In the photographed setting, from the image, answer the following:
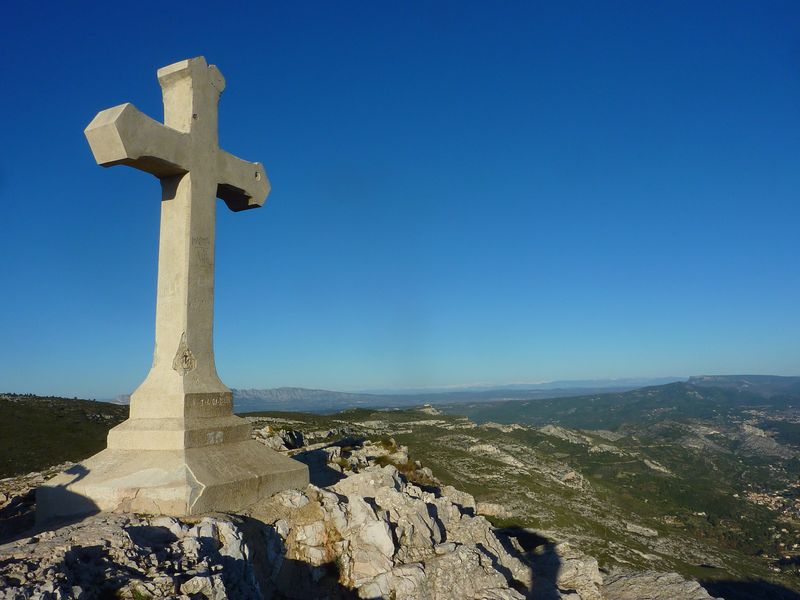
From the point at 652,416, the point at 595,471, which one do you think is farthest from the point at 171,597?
the point at 652,416

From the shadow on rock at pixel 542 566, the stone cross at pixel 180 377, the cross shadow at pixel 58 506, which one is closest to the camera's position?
the cross shadow at pixel 58 506

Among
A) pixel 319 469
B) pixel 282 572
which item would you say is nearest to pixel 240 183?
pixel 282 572

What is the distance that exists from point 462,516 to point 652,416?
20533cm

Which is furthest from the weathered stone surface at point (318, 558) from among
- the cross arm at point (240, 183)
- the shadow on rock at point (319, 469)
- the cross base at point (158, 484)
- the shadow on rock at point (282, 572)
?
the cross arm at point (240, 183)

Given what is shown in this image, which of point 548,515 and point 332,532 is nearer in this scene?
point 332,532

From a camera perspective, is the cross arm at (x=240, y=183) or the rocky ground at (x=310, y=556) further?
the cross arm at (x=240, y=183)

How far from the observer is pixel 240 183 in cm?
1220

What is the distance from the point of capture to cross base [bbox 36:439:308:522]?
8547mm

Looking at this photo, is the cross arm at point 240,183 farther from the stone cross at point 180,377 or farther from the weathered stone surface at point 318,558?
the weathered stone surface at point 318,558

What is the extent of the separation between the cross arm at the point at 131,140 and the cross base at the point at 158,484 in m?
4.79

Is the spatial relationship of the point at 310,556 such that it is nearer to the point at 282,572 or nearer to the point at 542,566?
the point at 282,572

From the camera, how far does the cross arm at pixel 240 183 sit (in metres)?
11.8

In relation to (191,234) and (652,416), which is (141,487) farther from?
(652,416)

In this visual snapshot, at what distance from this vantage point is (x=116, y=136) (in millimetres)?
9031
